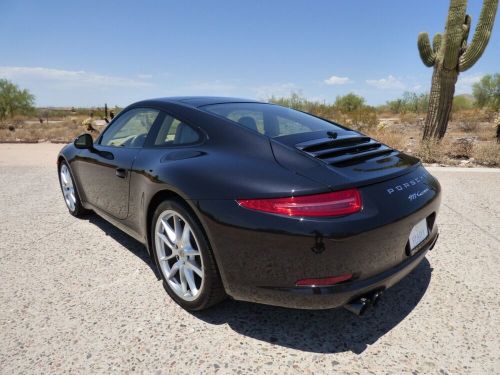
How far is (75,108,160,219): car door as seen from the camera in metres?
2.89

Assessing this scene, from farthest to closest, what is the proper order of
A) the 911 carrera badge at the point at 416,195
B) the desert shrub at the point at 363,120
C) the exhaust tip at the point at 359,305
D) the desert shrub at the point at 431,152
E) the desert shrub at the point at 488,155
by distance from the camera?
the desert shrub at the point at 363,120, the desert shrub at the point at 431,152, the desert shrub at the point at 488,155, the 911 carrera badge at the point at 416,195, the exhaust tip at the point at 359,305

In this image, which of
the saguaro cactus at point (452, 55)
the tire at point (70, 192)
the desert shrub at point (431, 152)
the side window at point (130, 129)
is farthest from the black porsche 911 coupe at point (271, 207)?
the saguaro cactus at point (452, 55)

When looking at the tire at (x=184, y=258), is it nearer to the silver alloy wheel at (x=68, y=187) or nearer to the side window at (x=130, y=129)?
the side window at (x=130, y=129)

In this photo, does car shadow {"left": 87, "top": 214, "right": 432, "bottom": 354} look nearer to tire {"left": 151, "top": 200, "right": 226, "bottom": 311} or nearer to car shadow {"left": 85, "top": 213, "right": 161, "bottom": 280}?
tire {"left": 151, "top": 200, "right": 226, "bottom": 311}

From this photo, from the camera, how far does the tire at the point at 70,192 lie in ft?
13.6

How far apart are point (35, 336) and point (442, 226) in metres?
3.95

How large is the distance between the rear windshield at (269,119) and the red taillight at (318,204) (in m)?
0.62

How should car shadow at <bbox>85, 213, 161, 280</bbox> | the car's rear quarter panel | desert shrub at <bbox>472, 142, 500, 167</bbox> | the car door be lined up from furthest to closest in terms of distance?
Result: desert shrub at <bbox>472, 142, 500, 167</bbox> → car shadow at <bbox>85, 213, 161, 280</bbox> → the car door → the car's rear quarter panel

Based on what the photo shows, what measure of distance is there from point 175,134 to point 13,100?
4093 centimetres

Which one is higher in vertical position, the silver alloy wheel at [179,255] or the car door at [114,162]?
the car door at [114,162]

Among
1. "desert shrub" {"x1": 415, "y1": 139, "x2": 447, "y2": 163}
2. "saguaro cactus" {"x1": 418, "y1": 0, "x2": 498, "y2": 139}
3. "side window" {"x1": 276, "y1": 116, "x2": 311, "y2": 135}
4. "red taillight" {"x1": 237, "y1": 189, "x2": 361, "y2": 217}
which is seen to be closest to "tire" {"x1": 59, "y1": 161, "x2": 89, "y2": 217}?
"side window" {"x1": 276, "y1": 116, "x2": 311, "y2": 135}

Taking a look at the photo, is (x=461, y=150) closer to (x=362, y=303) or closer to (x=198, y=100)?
(x=198, y=100)

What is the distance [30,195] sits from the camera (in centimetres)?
548

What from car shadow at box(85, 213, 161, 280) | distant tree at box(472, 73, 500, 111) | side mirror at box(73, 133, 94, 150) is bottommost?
car shadow at box(85, 213, 161, 280)
